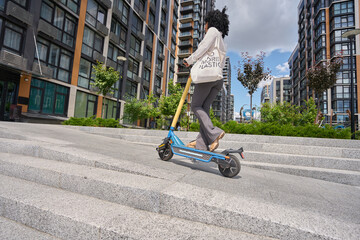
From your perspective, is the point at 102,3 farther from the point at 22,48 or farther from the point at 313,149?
the point at 313,149

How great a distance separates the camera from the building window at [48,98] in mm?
14242

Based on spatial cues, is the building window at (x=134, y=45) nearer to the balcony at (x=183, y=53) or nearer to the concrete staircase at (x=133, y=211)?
the balcony at (x=183, y=53)

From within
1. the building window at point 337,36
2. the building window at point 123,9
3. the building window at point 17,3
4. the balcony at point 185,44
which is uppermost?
the balcony at point 185,44

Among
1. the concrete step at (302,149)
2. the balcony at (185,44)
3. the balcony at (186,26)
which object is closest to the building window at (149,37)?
the balcony at (185,44)

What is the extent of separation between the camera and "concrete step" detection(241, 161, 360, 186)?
3.41m

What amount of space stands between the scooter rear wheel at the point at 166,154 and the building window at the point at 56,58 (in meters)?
16.2

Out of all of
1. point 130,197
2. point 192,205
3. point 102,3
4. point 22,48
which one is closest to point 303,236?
point 192,205

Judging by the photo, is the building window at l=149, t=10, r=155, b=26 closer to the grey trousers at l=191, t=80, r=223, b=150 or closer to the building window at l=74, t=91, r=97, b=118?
the building window at l=74, t=91, r=97, b=118

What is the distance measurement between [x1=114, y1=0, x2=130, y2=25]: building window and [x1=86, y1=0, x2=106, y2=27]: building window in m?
2.48

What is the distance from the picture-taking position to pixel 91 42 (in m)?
19.4

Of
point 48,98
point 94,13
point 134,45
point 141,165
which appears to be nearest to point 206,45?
point 141,165

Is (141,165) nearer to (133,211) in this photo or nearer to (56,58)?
(133,211)

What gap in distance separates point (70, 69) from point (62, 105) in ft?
11.2

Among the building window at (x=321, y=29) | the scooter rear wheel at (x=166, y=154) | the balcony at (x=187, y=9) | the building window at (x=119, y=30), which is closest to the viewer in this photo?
the scooter rear wheel at (x=166, y=154)
